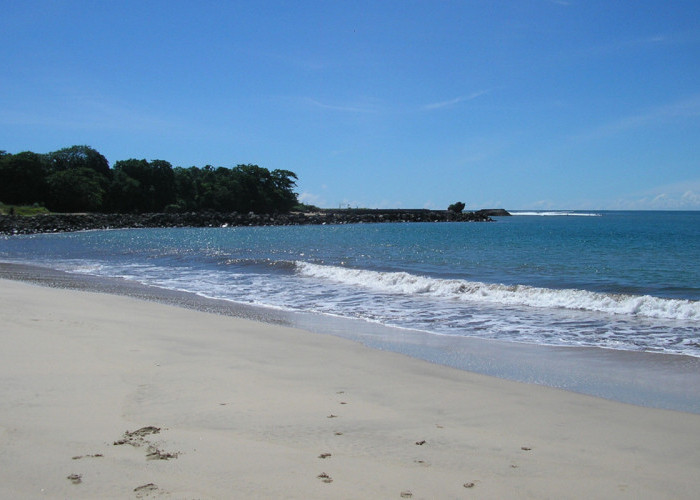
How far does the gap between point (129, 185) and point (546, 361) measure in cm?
9681

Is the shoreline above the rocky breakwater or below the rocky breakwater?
below

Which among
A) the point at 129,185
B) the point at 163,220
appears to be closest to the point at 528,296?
the point at 163,220

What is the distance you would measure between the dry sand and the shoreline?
0.61m

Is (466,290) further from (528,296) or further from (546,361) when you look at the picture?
(546,361)

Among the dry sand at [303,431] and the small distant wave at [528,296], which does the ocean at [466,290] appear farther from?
the dry sand at [303,431]

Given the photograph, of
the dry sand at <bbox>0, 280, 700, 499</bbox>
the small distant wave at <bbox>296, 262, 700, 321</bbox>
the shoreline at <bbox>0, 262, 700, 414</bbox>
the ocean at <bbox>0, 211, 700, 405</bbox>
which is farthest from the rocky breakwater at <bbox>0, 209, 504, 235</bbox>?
the dry sand at <bbox>0, 280, 700, 499</bbox>

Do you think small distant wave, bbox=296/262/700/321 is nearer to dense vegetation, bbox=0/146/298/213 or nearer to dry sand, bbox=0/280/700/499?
dry sand, bbox=0/280/700/499

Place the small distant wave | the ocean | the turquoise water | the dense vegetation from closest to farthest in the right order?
the ocean, the turquoise water, the small distant wave, the dense vegetation

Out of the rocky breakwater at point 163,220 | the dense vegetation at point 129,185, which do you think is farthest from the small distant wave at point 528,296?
the dense vegetation at point 129,185

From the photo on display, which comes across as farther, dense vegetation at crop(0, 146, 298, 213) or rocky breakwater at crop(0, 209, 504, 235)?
dense vegetation at crop(0, 146, 298, 213)

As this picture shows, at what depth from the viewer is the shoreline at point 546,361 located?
6215 millimetres

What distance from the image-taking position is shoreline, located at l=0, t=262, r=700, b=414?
20.4ft

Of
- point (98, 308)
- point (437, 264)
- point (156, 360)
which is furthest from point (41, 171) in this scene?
point (156, 360)

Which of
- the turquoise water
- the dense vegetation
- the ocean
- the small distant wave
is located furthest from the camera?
the dense vegetation
